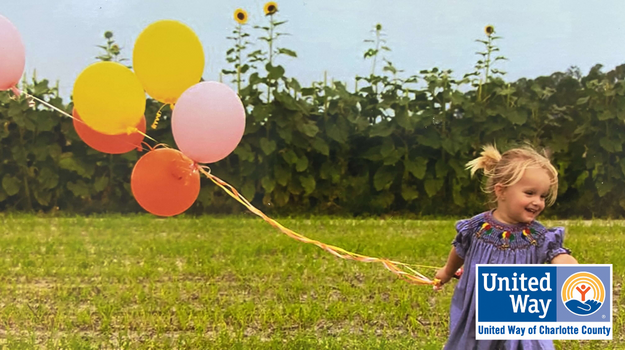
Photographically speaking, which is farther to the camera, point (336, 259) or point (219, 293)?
point (336, 259)

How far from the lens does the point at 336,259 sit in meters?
2.78

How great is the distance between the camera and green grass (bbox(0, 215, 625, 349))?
1876 millimetres

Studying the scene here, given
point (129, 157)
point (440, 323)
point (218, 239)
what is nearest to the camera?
point (440, 323)

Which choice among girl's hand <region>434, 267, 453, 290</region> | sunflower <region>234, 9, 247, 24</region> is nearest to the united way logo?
girl's hand <region>434, 267, 453, 290</region>

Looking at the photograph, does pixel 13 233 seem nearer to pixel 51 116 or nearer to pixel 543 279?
pixel 51 116

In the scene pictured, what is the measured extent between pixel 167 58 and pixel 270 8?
1.55 metres

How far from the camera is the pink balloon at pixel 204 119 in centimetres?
158

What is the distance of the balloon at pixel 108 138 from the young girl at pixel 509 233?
961 mm

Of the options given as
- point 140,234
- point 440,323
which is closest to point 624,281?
point 440,323

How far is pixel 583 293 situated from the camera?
1.57 metres

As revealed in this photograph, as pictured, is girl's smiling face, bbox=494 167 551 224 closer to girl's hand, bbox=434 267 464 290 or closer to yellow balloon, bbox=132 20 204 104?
girl's hand, bbox=434 267 464 290

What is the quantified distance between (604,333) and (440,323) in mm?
524

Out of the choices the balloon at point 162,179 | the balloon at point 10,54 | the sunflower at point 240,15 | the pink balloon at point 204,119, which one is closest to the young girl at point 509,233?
the pink balloon at point 204,119

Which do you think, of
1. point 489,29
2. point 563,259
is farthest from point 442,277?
point 489,29
